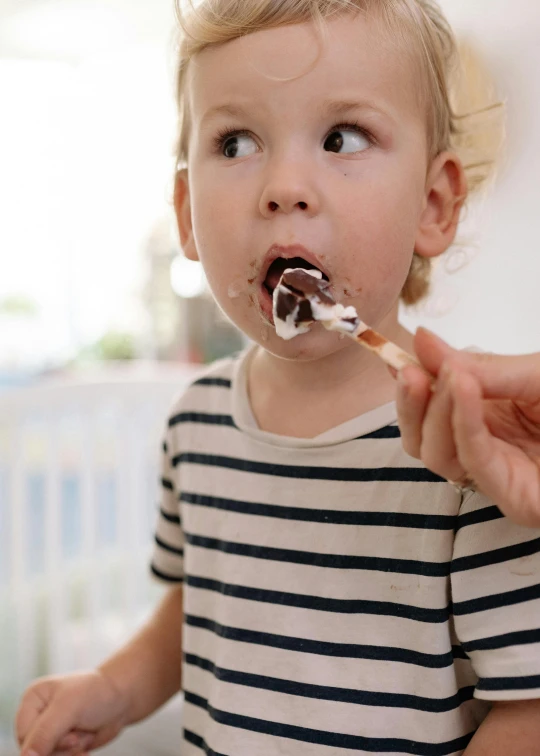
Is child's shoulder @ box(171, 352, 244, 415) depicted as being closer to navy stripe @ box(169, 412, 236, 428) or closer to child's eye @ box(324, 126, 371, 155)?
navy stripe @ box(169, 412, 236, 428)

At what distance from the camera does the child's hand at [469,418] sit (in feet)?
1.58

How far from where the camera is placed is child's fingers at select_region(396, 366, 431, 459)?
0.50 meters

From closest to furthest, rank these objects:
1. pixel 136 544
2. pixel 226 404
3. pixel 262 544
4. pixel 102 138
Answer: pixel 262 544 < pixel 226 404 < pixel 136 544 < pixel 102 138

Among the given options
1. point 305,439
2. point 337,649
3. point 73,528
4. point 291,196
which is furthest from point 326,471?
point 73,528

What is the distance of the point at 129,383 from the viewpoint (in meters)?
1.47

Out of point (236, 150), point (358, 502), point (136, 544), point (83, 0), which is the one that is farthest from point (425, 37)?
point (83, 0)

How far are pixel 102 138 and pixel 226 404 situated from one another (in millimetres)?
2155

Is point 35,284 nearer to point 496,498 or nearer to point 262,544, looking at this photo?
point 262,544

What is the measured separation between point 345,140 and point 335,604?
0.39 meters

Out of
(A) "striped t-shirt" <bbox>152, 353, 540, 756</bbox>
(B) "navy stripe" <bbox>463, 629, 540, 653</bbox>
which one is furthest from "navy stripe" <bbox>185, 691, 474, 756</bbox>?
(B) "navy stripe" <bbox>463, 629, 540, 653</bbox>

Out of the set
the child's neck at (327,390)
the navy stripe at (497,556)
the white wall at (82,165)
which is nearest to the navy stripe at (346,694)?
the navy stripe at (497,556)

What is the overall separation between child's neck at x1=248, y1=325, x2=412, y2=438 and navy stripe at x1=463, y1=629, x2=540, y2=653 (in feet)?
0.76

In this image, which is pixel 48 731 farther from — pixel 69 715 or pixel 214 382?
pixel 214 382

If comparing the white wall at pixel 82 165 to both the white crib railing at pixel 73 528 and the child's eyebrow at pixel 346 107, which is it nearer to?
the white crib railing at pixel 73 528
